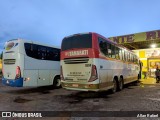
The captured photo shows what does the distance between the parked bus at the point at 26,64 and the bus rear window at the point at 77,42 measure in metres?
2.55

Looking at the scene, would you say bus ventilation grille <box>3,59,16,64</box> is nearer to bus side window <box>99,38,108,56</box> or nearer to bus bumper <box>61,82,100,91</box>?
bus bumper <box>61,82,100,91</box>

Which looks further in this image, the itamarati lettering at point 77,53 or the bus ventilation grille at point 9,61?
the bus ventilation grille at point 9,61

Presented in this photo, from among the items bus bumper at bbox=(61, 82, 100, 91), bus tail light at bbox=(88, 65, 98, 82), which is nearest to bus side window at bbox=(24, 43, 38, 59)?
bus bumper at bbox=(61, 82, 100, 91)

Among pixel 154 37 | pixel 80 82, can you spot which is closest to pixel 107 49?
pixel 80 82

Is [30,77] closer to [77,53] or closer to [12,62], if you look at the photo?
[12,62]

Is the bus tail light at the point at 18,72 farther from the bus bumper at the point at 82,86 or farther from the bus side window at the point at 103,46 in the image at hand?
the bus side window at the point at 103,46

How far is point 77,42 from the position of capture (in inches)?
386

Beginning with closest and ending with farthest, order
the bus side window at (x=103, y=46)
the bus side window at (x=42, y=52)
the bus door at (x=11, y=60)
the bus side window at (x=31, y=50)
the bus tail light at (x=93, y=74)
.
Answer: the bus tail light at (x=93, y=74)
the bus side window at (x=103, y=46)
the bus door at (x=11, y=60)
the bus side window at (x=31, y=50)
the bus side window at (x=42, y=52)

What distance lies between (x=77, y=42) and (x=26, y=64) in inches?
144

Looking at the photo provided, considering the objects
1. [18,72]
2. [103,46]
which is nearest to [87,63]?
[103,46]

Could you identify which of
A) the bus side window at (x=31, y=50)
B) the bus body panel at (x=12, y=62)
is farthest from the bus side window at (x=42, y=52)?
the bus body panel at (x=12, y=62)

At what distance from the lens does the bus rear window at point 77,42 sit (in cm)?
939

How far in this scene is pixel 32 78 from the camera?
11.7 m

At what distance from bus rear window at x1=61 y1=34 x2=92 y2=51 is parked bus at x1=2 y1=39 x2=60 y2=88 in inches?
100
